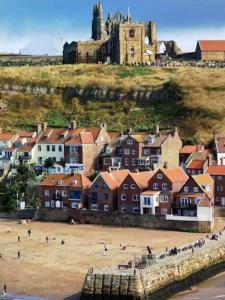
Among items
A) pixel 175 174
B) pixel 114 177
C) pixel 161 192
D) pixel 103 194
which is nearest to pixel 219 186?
pixel 175 174

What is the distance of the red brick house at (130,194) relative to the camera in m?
72.6

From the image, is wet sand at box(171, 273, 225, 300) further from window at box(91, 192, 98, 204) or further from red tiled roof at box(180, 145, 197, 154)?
red tiled roof at box(180, 145, 197, 154)

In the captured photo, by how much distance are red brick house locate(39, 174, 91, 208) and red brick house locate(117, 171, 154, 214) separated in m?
3.88

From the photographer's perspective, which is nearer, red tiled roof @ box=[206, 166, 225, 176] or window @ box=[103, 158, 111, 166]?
red tiled roof @ box=[206, 166, 225, 176]

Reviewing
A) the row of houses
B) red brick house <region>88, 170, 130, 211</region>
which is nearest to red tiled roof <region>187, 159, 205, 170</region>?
the row of houses

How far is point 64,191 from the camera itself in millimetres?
76375

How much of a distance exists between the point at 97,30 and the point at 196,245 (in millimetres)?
85760

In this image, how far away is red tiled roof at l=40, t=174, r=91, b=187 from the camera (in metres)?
76.2

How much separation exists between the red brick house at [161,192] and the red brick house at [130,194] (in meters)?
0.71

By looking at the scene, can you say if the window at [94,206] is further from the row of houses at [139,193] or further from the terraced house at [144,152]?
the terraced house at [144,152]

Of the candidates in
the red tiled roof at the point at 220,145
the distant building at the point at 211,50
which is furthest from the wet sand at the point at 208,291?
the distant building at the point at 211,50

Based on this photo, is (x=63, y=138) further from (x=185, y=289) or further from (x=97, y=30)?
(x=97, y=30)

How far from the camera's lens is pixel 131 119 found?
346 ft

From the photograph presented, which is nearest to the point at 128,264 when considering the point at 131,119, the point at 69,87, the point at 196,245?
the point at 196,245
